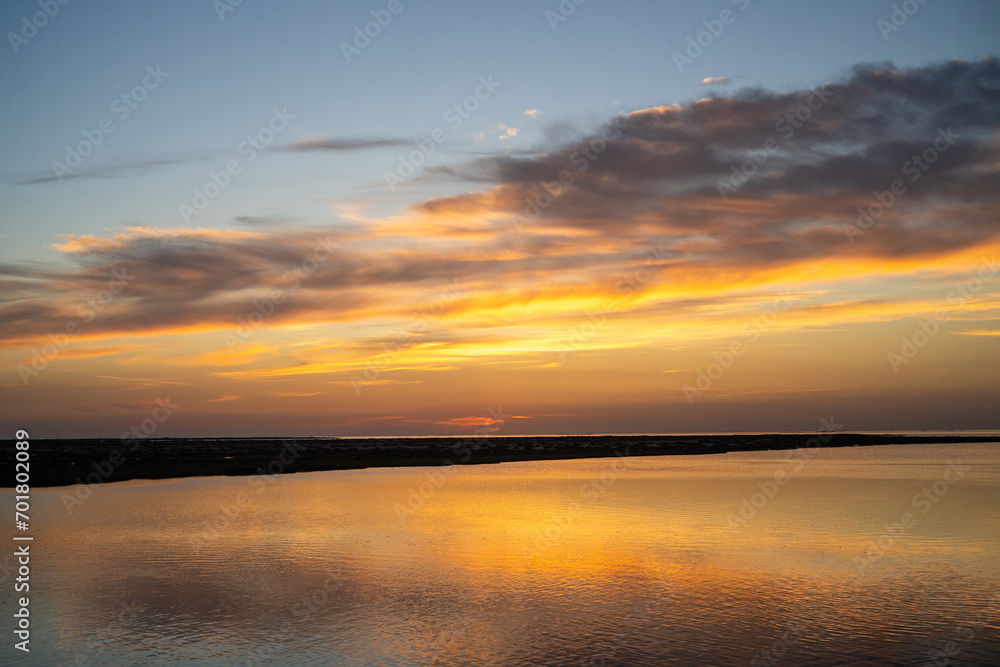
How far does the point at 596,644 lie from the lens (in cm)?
1530

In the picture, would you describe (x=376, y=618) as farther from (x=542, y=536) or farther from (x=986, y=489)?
(x=986, y=489)

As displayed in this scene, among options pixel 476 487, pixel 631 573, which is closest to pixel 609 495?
pixel 476 487

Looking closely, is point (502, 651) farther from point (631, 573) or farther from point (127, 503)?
point (127, 503)

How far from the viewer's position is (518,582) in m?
21.0

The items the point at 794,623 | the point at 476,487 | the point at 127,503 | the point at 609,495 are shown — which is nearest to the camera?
the point at 794,623

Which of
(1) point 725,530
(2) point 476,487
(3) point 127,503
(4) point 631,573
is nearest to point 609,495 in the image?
(2) point 476,487

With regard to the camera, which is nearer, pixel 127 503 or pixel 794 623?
pixel 794 623

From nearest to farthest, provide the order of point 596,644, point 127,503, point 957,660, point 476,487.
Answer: point 957,660 < point 596,644 < point 127,503 < point 476,487

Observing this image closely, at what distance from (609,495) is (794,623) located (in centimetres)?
2784

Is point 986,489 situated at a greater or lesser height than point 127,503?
lesser

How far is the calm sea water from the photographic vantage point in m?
15.1

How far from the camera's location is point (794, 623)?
54.8 feet

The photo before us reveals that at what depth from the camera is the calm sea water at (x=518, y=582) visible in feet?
49.6

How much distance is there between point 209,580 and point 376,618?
6612 mm
